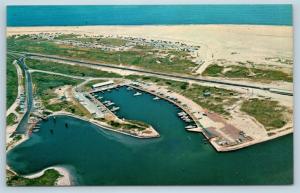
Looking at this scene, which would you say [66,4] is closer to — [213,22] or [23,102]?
[23,102]

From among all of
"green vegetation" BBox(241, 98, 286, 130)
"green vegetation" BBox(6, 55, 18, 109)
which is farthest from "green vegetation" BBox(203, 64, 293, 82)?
"green vegetation" BBox(6, 55, 18, 109)

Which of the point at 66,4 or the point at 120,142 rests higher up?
the point at 66,4

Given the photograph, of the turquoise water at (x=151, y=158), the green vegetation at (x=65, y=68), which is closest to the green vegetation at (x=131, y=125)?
the turquoise water at (x=151, y=158)

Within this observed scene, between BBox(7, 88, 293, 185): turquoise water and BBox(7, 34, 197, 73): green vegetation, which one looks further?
BBox(7, 34, 197, 73): green vegetation

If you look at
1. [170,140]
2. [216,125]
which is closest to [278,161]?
[216,125]

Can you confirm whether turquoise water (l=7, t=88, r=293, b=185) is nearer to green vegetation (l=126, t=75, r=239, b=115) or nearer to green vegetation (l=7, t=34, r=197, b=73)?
green vegetation (l=126, t=75, r=239, b=115)

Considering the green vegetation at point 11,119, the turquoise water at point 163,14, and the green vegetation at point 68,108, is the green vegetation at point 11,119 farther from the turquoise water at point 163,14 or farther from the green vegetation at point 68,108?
the turquoise water at point 163,14

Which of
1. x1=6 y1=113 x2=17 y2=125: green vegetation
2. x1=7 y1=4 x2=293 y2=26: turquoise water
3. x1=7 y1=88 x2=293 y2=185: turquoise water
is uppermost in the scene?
x1=7 y1=4 x2=293 y2=26: turquoise water
